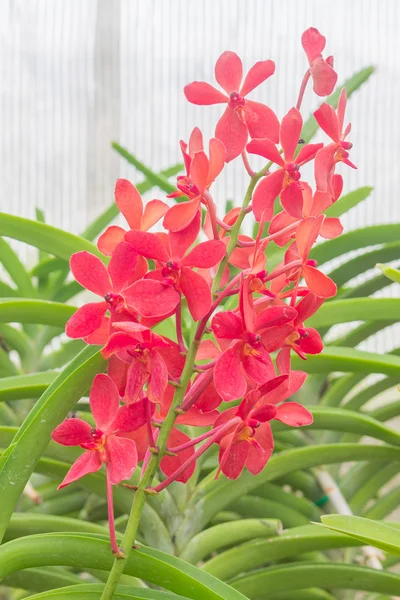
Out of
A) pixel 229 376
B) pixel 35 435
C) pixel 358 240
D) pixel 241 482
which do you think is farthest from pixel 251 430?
pixel 358 240

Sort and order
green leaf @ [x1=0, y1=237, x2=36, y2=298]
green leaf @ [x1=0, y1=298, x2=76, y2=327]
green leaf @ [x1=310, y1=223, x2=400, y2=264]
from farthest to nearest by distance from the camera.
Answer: green leaf @ [x1=0, y1=237, x2=36, y2=298], green leaf @ [x1=310, y1=223, x2=400, y2=264], green leaf @ [x1=0, y1=298, x2=76, y2=327]

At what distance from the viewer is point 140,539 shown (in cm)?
53

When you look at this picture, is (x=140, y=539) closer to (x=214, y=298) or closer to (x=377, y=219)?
(x=214, y=298)

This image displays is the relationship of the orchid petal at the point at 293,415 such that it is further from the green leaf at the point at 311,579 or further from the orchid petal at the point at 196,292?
the green leaf at the point at 311,579

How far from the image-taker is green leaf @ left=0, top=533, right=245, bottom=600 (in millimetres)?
356

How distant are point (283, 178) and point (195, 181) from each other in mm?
48

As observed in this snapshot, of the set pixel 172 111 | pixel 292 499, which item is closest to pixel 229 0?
pixel 172 111

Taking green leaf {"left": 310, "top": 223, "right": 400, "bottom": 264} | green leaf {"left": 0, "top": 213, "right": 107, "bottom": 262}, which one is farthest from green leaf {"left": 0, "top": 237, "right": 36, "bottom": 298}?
green leaf {"left": 310, "top": 223, "right": 400, "bottom": 264}

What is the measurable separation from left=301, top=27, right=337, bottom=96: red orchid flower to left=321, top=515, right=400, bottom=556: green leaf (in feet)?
0.74

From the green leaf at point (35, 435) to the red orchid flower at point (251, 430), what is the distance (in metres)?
0.09

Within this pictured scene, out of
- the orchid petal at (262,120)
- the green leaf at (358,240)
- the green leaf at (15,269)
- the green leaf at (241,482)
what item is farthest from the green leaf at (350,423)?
the green leaf at (15,269)

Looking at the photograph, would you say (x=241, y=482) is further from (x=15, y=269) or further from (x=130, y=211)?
(x=15, y=269)

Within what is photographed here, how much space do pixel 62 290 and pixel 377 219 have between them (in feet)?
3.98

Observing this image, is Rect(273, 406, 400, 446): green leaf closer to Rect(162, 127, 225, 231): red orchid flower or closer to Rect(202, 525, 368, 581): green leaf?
Rect(202, 525, 368, 581): green leaf
